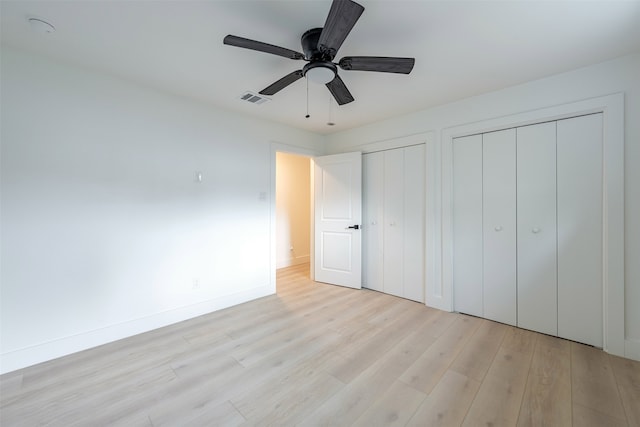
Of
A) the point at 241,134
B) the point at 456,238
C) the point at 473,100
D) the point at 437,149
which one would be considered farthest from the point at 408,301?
the point at 241,134

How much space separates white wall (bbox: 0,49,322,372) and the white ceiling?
32 cm

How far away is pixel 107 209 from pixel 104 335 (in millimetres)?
1164

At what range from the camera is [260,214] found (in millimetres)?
3570

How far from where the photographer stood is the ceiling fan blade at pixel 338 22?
1.25 metres

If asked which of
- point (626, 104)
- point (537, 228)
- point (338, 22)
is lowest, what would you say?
point (537, 228)

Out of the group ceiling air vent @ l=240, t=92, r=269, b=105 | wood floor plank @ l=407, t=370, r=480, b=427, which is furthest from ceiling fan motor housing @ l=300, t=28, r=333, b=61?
wood floor plank @ l=407, t=370, r=480, b=427

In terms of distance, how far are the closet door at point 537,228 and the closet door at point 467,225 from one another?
37 centimetres

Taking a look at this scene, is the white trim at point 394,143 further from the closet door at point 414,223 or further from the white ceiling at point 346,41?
the white ceiling at point 346,41

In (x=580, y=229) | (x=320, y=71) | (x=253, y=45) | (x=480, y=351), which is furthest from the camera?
(x=580, y=229)

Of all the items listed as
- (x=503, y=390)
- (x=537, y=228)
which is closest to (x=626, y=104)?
(x=537, y=228)

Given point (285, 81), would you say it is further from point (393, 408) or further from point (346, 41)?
point (393, 408)

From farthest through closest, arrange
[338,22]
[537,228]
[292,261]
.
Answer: [292,261]
[537,228]
[338,22]

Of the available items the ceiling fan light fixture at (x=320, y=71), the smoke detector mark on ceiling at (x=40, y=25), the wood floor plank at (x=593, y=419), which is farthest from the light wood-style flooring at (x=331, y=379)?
the smoke detector mark on ceiling at (x=40, y=25)

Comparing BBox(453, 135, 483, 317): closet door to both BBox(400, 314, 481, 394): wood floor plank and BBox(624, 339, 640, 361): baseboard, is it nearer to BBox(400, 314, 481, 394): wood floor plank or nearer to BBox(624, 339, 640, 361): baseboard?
BBox(400, 314, 481, 394): wood floor plank
